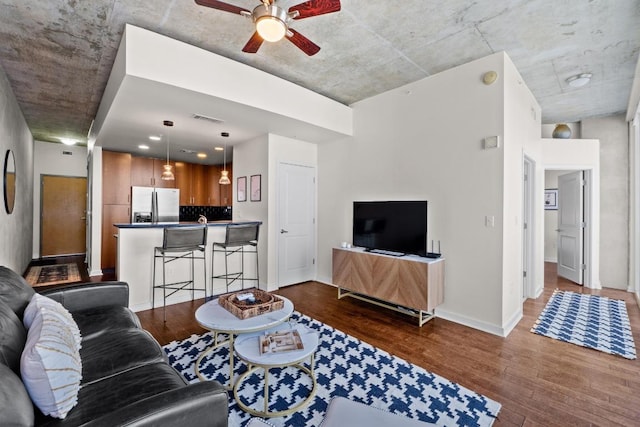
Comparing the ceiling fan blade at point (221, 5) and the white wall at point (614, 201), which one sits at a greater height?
the ceiling fan blade at point (221, 5)

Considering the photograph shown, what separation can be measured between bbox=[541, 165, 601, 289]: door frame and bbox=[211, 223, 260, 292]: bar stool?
4.81m

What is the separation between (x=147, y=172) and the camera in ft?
21.4

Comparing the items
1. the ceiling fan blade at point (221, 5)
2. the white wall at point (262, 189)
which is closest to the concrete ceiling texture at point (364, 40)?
the ceiling fan blade at point (221, 5)

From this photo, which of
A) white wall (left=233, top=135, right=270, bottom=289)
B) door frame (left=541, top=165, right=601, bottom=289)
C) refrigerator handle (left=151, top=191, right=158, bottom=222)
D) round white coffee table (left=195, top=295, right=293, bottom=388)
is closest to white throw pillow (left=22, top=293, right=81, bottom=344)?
round white coffee table (left=195, top=295, right=293, bottom=388)

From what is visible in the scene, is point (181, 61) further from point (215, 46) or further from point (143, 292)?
point (143, 292)

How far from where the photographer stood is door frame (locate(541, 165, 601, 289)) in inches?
185

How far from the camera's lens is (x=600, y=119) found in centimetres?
491

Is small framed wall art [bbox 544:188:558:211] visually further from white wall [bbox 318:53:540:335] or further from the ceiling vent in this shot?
the ceiling vent

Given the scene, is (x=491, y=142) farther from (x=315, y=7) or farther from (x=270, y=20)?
(x=270, y=20)

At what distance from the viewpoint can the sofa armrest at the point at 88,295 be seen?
2227 millimetres

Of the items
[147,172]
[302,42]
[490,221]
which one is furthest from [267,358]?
[147,172]

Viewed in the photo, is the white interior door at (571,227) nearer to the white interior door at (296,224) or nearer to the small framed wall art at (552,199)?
the small framed wall art at (552,199)

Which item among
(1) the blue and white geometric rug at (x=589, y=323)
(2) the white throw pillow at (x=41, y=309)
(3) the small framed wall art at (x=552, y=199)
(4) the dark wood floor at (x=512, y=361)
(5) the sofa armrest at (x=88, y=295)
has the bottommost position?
(4) the dark wood floor at (x=512, y=361)

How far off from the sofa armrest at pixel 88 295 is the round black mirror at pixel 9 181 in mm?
2217
